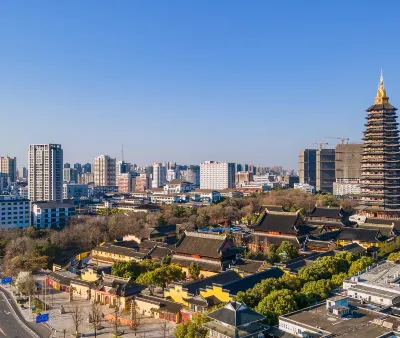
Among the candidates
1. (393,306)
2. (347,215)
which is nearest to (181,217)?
(347,215)

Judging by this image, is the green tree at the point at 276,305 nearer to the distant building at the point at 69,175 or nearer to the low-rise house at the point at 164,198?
the low-rise house at the point at 164,198

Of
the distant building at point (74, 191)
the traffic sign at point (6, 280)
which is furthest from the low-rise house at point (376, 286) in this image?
the distant building at point (74, 191)

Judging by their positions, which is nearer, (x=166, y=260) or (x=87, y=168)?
(x=166, y=260)

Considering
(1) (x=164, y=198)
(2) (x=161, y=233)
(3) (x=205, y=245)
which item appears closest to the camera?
(3) (x=205, y=245)

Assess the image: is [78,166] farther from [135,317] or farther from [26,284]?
[135,317]

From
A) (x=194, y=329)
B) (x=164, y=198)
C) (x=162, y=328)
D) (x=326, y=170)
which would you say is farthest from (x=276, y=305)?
(x=326, y=170)

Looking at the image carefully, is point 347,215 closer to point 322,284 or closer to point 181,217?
point 181,217
